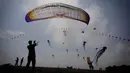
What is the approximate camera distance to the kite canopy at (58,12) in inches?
294

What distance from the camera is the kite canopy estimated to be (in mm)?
7461

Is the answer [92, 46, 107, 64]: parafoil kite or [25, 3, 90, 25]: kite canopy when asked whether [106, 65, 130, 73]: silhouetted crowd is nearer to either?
[92, 46, 107, 64]: parafoil kite

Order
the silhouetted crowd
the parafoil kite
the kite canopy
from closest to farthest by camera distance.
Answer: the kite canopy → the silhouetted crowd → the parafoil kite

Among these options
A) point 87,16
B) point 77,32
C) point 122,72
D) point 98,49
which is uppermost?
point 87,16

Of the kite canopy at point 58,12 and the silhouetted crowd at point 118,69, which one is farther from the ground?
the kite canopy at point 58,12

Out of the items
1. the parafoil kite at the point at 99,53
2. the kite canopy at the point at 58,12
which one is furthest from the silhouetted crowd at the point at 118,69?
the kite canopy at the point at 58,12

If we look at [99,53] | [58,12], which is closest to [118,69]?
[99,53]

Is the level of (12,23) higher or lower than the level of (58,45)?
higher

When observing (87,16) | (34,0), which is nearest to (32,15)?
(34,0)

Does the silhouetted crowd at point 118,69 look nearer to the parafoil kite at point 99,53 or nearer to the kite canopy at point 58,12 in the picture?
the parafoil kite at point 99,53

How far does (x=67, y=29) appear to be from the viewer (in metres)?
7.95

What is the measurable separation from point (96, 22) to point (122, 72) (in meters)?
2.27

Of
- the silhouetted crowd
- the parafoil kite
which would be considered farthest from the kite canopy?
the silhouetted crowd

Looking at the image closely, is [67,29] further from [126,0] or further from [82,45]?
[126,0]
